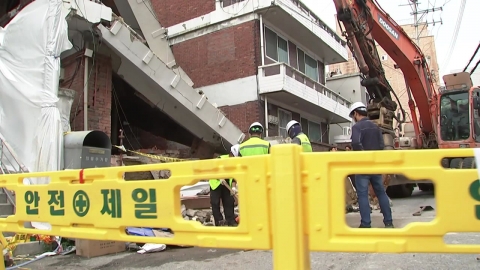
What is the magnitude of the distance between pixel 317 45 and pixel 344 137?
5.51 m

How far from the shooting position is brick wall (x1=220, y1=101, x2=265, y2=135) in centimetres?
1406

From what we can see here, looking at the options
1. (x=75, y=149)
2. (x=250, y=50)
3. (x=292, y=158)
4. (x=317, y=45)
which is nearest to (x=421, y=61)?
(x=250, y=50)

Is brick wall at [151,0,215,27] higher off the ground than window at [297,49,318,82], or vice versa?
brick wall at [151,0,215,27]

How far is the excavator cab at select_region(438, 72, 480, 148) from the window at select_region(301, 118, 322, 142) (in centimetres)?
810

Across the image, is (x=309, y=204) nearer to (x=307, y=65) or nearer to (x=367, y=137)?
(x=367, y=137)

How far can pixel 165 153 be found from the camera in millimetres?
10992

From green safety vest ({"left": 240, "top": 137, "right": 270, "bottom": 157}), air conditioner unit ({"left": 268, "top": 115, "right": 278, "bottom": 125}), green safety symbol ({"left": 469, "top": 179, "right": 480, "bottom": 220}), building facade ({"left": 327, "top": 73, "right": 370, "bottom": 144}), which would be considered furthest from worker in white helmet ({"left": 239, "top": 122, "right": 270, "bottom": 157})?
building facade ({"left": 327, "top": 73, "right": 370, "bottom": 144})

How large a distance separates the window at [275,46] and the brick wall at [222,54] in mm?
794

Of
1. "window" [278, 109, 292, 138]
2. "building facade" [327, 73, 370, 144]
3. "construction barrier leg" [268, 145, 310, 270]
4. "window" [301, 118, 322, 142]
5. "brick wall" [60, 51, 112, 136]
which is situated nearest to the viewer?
"construction barrier leg" [268, 145, 310, 270]

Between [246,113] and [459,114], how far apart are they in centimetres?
698

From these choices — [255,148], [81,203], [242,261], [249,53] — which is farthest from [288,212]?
[249,53]

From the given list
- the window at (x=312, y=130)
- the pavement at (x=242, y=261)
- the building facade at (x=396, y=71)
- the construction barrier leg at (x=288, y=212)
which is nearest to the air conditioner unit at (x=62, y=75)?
the pavement at (x=242, y=261)

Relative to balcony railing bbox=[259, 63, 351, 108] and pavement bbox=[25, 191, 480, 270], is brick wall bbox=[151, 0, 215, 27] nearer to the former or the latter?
balcony railing bbox=[259, 63, 351, 108]

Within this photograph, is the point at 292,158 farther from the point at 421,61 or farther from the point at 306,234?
the point at 421,61
